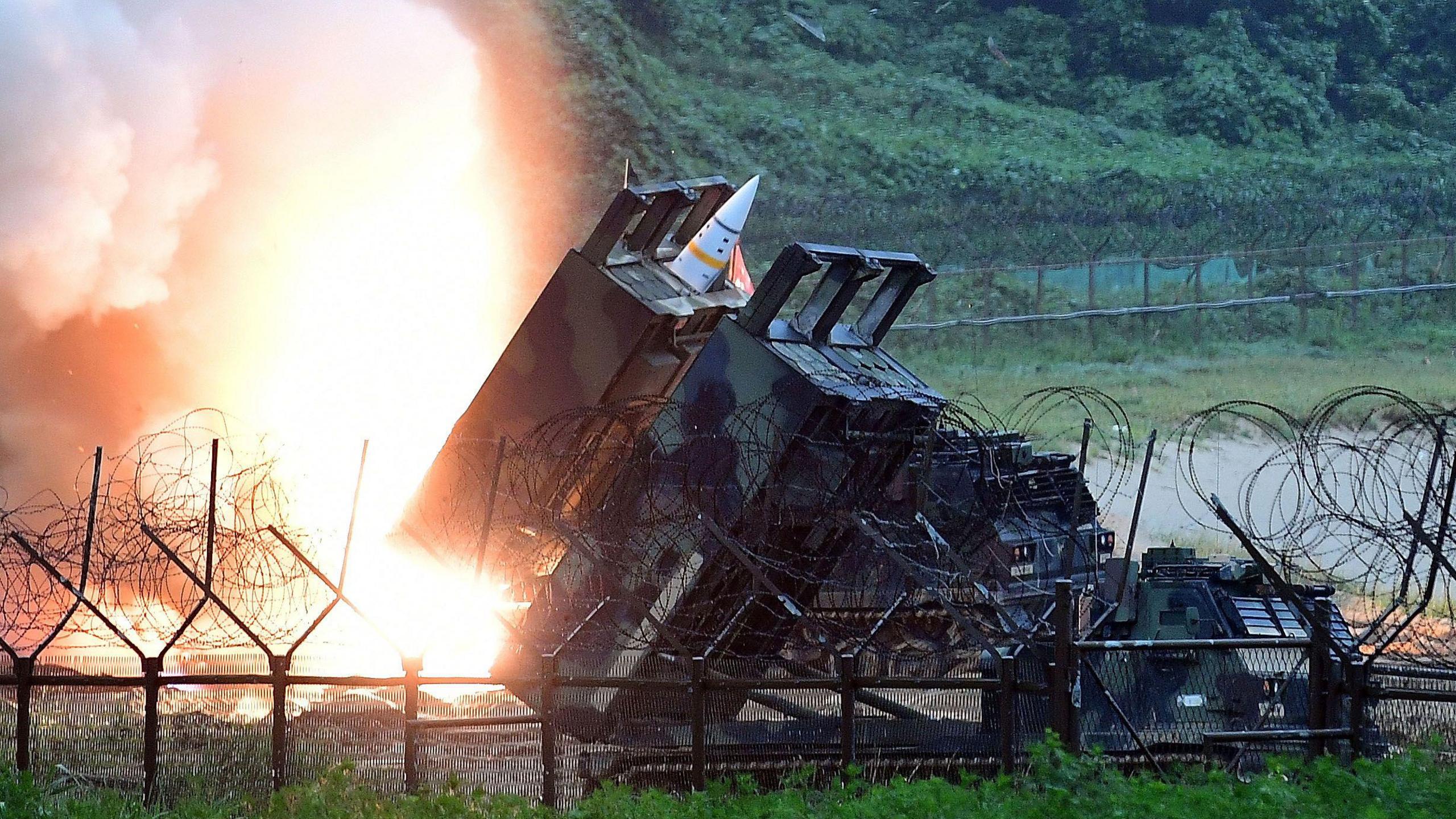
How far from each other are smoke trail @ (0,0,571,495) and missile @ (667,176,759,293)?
569 cm

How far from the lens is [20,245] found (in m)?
21.1

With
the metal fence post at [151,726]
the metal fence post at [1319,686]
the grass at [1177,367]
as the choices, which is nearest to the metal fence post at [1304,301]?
the grass at [1177,367]

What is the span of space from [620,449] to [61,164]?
419 inches

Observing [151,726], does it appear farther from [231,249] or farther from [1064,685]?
[231,249]

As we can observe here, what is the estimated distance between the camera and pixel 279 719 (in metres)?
10.6

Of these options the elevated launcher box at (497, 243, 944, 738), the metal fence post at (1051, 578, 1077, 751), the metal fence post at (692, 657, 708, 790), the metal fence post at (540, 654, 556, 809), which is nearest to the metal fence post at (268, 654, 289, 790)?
the metal fence post at (540, 654, 556, 809)

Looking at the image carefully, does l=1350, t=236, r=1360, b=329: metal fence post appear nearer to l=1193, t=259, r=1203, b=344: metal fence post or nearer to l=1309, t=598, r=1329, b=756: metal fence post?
l=1193, t=259, r=1203, b=344: metal fence post

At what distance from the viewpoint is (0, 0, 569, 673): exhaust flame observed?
21.1m

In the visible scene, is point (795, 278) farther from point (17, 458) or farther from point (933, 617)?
point (17, 458)

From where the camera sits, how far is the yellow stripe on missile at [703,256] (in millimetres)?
15688

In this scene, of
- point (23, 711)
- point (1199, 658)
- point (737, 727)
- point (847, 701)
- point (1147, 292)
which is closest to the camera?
point (847, 701)

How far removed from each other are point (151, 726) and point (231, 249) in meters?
12.4

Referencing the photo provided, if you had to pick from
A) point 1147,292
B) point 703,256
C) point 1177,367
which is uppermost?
point 1147,292

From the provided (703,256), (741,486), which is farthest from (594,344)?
(741,486)
